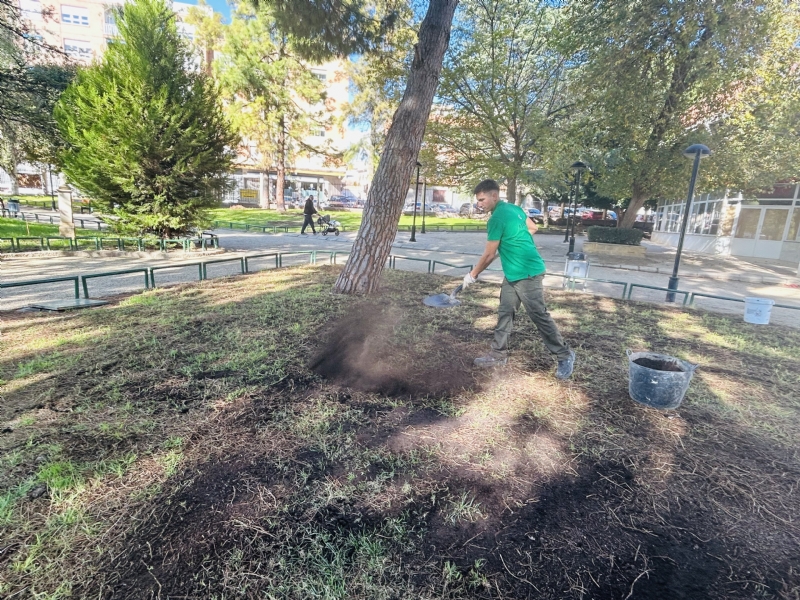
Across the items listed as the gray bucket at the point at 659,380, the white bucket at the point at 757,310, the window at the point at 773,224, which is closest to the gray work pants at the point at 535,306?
the gray bucket at the point at 659,380

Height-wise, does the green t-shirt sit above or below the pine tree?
below

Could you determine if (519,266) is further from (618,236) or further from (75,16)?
(75,16)

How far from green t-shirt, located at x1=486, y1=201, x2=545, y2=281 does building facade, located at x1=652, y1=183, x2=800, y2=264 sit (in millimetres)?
18522

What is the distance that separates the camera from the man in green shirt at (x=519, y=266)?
3965 mm

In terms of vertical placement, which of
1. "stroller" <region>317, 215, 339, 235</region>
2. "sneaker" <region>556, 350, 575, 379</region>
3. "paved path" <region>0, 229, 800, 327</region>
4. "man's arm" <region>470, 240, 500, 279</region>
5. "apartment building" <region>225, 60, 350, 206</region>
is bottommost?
"paved path" <region>0, 229, 800, 327</region>

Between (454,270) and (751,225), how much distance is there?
1644 cm

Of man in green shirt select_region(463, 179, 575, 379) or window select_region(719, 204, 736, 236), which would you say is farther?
window select_region(719, 204, 736, 236)

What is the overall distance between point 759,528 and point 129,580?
327cm

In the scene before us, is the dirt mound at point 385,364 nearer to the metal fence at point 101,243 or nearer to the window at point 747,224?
the metal fence at point 101,243

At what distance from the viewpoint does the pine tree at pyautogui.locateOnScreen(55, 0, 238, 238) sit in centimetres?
1121

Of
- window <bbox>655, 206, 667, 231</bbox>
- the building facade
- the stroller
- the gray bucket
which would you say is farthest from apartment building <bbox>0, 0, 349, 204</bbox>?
the gray bucket

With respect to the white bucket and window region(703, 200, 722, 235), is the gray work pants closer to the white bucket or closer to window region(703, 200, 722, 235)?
the white bucket

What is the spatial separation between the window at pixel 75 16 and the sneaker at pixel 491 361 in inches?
2631

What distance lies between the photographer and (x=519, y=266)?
3990 mm
